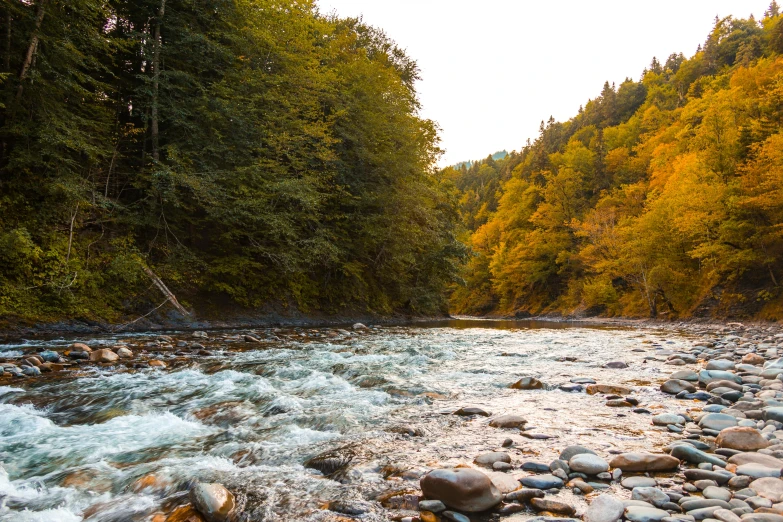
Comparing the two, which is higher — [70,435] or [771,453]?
[771,453]

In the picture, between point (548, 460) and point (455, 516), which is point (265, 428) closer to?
point (455, 516)

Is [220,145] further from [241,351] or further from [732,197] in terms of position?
[732,197]

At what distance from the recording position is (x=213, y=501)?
2439mm

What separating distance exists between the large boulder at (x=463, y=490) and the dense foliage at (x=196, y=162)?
11.2m

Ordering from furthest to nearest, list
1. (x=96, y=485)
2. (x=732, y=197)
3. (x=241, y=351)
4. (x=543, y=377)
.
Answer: (x=732, y=197)
(x=241, y=351)
(x=543, y=377)
(x=96, y=485)

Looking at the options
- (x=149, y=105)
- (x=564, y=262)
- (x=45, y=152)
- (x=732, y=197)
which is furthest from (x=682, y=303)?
(x=45, y=152)

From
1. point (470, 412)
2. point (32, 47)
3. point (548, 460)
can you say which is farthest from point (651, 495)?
point (32, 47)

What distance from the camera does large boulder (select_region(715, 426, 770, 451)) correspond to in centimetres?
318

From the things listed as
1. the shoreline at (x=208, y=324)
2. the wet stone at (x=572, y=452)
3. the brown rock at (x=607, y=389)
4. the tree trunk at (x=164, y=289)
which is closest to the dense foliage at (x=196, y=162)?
the tree trunk at (x=164, y=289)

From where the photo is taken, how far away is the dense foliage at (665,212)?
19.8 metres

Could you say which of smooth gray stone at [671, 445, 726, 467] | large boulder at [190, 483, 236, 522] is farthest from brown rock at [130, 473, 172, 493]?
smooth gray stone at [671, 445, 726, 467]

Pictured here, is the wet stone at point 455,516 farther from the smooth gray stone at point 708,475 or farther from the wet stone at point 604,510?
the smooth gray stone at point 708,475

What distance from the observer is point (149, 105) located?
13641mm

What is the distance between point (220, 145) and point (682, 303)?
85.5 feet
